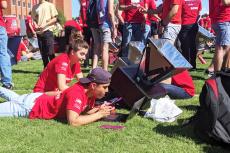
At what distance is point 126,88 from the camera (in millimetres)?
4875

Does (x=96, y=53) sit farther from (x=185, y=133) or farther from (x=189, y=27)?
(x=185, y=133)

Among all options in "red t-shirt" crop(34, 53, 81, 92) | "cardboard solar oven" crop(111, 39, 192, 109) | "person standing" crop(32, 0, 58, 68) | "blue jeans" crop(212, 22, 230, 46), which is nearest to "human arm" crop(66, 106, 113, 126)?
"cardboard solar oven" crop(111, 39, 192, 109)

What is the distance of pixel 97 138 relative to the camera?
12.8 ft

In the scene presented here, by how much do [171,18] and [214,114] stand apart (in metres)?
3.20

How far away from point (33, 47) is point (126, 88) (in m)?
12.0

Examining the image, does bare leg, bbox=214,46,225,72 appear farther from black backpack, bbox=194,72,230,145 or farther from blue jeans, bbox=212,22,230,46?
black backpack, bbox=194,72,230,145

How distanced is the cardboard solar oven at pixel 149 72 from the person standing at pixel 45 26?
13.8 ft

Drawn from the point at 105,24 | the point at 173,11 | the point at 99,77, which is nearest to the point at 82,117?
the point at 99,77

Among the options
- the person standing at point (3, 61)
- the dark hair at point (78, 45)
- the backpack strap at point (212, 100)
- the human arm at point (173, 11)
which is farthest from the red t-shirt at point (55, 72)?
the backpack strap at point (212, 100)

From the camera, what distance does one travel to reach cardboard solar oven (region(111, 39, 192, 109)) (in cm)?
454

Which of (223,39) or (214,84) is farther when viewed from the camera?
(223,39)

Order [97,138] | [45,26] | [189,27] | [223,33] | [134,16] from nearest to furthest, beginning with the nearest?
1. [97,138]
2. [223,33]
3. [134,16]
4. [45,26]
5. [189,27]

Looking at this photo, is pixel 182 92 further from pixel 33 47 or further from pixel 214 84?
pixel 33 47

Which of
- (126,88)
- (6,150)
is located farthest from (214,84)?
(6,150)
